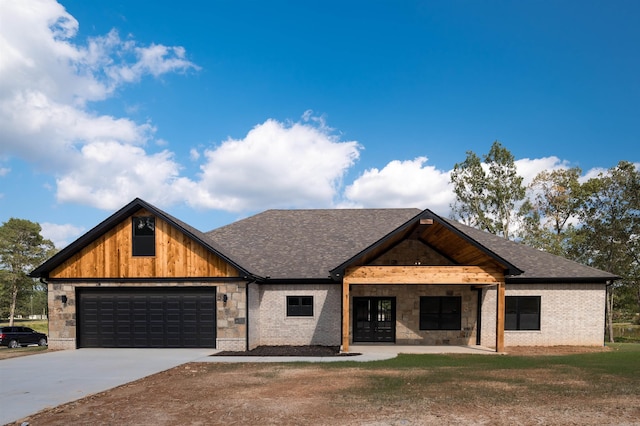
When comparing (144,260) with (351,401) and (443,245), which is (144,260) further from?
(443,245)

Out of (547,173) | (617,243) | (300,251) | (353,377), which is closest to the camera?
(353,377)

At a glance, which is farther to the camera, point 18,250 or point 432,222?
point 18,250

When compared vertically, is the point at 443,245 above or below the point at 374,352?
above

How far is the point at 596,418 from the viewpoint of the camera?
788 cm

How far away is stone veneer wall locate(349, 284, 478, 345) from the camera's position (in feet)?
66.0

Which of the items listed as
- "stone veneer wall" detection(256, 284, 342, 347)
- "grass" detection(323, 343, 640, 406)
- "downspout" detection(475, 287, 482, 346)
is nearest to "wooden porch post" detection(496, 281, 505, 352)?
"grass" detection(323, 343, 640, 406)

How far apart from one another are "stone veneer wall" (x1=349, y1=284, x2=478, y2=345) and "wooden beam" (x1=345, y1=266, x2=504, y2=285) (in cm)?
315

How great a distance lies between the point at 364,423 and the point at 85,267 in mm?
15388

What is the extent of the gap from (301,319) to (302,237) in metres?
5.24

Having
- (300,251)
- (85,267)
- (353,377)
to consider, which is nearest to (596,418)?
(353,377)

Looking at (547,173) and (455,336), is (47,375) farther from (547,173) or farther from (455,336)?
(547,173)

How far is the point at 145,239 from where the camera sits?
1845cm

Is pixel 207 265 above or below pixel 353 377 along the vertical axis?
above

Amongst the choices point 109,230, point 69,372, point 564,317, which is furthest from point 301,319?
point 564,317
